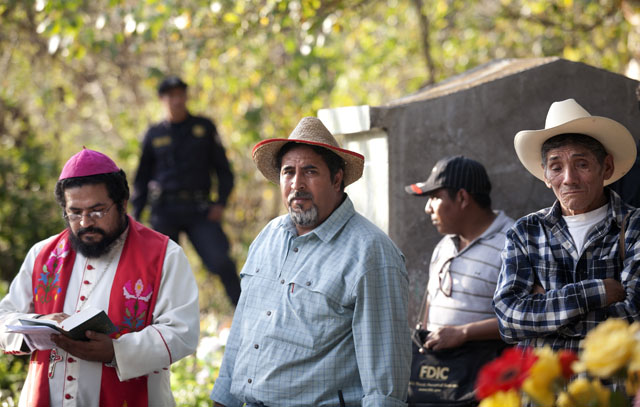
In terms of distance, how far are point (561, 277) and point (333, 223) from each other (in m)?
1.02

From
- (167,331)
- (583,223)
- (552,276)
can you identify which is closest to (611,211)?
(583,223)

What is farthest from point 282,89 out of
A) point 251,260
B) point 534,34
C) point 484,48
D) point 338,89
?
point 251,260

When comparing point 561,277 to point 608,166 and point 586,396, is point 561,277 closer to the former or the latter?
point 608,166

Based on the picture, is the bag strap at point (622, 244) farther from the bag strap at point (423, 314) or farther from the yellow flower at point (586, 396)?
the yellow flower at point (586, 396)

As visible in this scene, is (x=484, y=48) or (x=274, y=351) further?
(x=484, y=48)

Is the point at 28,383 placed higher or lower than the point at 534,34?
lower

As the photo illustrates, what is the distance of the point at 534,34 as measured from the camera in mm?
11406

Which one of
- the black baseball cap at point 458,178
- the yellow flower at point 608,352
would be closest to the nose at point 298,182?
the black baseball cap at point 458,178

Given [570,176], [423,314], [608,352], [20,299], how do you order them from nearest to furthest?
[608,352] → [570,176] → [20,299] → [423,314]

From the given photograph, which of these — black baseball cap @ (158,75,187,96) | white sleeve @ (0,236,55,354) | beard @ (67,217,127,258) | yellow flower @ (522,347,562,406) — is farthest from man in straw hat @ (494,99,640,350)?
black baseball cap @ (158,75,187,96)

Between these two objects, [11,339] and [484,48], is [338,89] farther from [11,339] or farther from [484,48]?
[11,339]

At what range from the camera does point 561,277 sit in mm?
3324

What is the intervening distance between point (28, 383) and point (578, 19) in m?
9.32

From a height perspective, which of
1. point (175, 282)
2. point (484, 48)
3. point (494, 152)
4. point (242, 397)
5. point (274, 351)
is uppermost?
point (484, 48)
